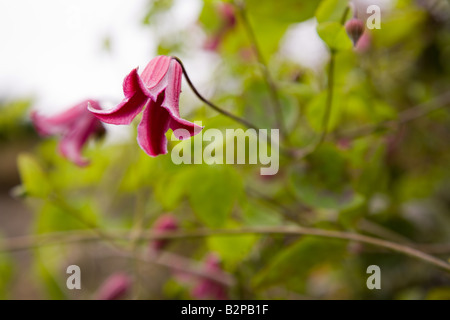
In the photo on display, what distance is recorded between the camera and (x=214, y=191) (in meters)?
0.42

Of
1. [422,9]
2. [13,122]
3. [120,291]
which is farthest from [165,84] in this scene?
[13,122]

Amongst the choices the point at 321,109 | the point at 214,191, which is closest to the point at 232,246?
the point at 214,191

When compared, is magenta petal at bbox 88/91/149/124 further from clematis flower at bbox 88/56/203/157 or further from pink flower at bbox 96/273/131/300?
pink flower at bbox 96/273/131/300

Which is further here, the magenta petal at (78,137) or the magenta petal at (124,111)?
the magenta petal at (78,137)

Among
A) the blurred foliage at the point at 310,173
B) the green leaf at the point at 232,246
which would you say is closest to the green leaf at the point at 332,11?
the blurred foliage at the point at 310,173

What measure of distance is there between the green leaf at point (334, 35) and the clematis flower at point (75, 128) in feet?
0.90

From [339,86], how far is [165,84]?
232mm

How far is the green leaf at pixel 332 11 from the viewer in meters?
0.31

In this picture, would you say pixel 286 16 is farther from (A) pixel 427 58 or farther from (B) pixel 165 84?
(A) pixel 427 58

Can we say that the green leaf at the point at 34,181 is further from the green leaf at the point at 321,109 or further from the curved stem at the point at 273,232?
the green leaf at the point at 321,109

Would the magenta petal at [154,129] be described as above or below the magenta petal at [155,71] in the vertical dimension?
below

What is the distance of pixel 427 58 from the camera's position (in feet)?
2.20

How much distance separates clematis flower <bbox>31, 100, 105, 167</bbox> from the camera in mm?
453

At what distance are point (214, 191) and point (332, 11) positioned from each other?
0.68 ft
